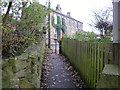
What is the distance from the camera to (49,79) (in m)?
4.16

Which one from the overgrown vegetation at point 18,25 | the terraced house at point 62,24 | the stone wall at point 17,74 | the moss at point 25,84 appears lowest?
the moss at point 25,84

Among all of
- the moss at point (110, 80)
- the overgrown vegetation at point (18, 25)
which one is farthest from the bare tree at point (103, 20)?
the moss at point (110, 80)

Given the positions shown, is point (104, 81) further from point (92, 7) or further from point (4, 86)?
point (92, 7)

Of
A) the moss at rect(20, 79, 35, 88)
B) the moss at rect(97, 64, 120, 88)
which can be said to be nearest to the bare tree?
the moss at rect(97, 64, 120, 88)

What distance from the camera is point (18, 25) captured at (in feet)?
13.0

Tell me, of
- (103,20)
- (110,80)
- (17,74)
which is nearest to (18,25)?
(17,74)

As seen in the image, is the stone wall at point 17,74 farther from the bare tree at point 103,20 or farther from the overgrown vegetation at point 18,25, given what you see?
the bare tree at point 103,20

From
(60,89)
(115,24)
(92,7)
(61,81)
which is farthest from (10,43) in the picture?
(92,7)

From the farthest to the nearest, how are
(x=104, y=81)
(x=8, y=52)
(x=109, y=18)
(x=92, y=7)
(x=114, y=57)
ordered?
(x=92, y=7) → (x=109, y=18) → (x=8, y=52) → (x=114, y=57) → (x=104, y=81)

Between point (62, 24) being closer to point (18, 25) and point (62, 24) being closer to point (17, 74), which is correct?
point (18, 25)

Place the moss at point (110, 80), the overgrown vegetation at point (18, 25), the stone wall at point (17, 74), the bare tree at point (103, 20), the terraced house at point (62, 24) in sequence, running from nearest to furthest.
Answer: the stone wall at point (17, 74) < the moss at point (110, 80) < the overgrown vegetation at point (18, 25) < the bare tree at point (103, 20) < the terraced house at point (62, 24)

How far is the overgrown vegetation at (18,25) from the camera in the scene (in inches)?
111

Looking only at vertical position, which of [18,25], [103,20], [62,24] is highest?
A: [62,24]

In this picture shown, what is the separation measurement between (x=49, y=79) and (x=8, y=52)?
1798 millimetres
